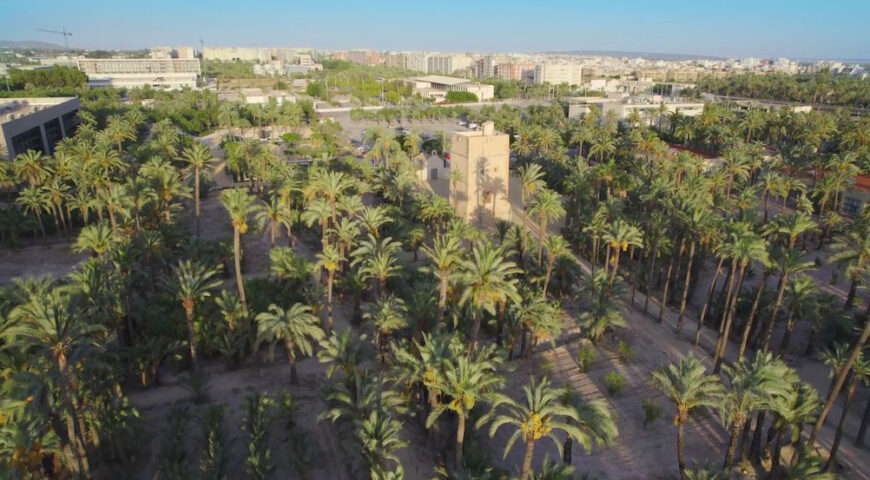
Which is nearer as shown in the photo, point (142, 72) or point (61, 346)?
point (61, 346)

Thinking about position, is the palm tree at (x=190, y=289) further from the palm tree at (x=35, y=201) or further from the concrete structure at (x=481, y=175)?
the concrete structure at (x=481, y=175)

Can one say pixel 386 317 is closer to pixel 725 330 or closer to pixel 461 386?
pixel 461 386

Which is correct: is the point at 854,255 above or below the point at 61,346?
below

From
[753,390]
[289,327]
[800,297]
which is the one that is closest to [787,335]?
[800,297]

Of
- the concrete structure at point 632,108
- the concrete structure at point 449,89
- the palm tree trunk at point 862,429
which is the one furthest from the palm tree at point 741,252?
the concrete structure at point 449,89

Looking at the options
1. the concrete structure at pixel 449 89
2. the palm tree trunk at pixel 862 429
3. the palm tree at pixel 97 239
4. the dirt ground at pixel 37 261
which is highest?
the concrete structure at pixel 449 89

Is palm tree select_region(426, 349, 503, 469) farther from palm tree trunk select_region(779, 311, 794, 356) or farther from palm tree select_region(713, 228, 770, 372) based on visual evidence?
palm tree trunk select_region(779, 311, 794, 356)

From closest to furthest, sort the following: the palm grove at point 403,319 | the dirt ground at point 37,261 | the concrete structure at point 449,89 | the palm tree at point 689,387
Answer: the palm tree at point 689,387 → the palm grove at point 403,319 → the dirt ground at point 37,261 → the concrete structure at point 449,89
